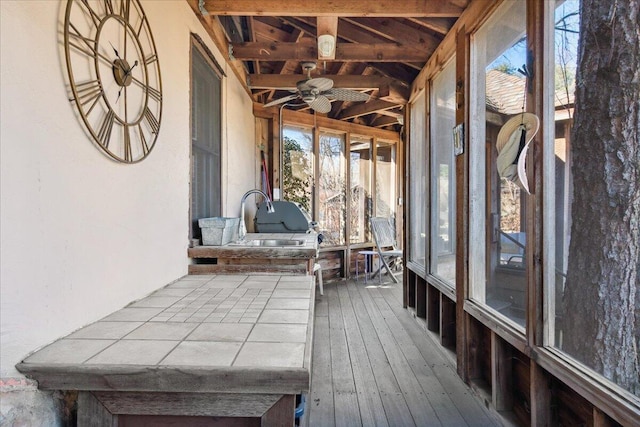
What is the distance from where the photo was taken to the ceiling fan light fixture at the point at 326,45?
9.67 ft

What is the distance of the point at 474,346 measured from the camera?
238 cm

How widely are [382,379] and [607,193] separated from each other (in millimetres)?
1802

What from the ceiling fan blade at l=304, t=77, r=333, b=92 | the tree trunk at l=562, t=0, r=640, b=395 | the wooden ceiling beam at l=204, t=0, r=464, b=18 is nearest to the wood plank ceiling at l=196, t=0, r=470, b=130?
the wooden ceiling beam at l=204, t=0, r=464, b=18

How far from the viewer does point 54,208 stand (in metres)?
1.09

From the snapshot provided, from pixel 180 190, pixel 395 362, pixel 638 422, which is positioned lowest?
pixel 395 362

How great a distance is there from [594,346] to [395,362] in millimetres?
1626

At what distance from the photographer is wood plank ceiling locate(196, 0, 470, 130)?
248cm

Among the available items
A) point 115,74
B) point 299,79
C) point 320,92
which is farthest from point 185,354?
point 299,79

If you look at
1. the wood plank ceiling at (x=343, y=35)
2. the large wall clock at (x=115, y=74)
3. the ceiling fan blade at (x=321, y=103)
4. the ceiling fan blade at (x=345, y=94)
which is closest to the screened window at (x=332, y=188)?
the wood plank ceiling at (x=343, y=35)

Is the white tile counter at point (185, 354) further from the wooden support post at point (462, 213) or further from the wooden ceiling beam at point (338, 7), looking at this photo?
the wooden ceiling beam at point (338, 7)

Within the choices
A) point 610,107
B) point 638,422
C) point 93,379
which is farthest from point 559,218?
point 93,379

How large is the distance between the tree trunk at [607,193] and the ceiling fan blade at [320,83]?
2.31 meters

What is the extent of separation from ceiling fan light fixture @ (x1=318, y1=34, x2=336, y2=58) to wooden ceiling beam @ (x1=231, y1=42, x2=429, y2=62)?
258mm

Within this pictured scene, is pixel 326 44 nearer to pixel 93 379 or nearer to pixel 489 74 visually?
pixel 489 74
